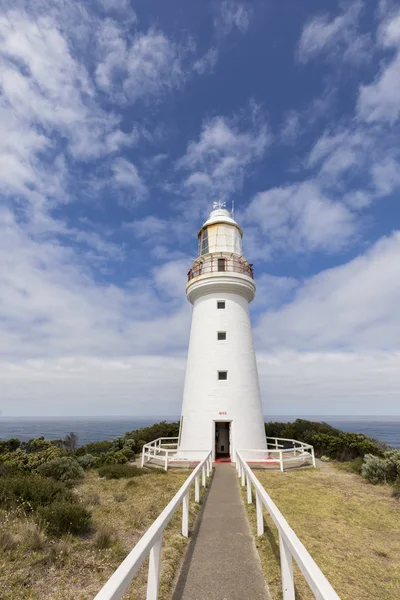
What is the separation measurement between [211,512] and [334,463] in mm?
10986

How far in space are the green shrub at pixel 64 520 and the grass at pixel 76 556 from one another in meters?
0.21

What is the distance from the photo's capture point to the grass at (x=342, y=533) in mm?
4602

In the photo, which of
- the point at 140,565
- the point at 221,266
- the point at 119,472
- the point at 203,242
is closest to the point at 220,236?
the point at 203,242

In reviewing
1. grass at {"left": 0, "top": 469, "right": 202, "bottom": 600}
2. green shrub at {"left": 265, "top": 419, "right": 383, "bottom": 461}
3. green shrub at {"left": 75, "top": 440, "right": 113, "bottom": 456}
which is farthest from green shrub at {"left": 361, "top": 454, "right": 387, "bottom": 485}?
green shrub at {"left": 75, "top": 440, "right": 113, "bottom": 456}

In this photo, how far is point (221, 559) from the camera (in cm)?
500

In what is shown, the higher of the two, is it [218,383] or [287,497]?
[218,383]

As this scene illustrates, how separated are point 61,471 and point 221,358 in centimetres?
815

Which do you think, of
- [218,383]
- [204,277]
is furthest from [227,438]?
[204,277]

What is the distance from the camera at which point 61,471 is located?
1217 cm

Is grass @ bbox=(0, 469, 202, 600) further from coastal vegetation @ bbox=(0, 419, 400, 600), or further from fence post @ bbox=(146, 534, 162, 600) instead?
fence post @ bbox=(146, 534, 162, 600)

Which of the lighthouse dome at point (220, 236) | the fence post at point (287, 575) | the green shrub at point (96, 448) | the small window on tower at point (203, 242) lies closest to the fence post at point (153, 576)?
the fence post at point (287, 575)

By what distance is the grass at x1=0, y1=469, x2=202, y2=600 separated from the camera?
13.8ft

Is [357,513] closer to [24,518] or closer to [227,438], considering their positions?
[24,518]

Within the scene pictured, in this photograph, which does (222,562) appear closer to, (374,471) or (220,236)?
(374,471)
